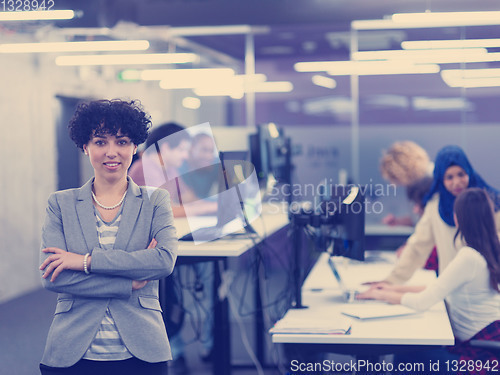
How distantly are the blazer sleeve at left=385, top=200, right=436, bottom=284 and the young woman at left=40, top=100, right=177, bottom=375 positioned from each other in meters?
1.47

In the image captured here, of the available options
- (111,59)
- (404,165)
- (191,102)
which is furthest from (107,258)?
(191,102)

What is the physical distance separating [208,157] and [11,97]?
114 inches

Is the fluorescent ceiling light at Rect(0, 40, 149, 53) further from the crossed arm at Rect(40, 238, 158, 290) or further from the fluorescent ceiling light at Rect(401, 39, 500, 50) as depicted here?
the crossed arm at Rect(40, 238, 158, 290)

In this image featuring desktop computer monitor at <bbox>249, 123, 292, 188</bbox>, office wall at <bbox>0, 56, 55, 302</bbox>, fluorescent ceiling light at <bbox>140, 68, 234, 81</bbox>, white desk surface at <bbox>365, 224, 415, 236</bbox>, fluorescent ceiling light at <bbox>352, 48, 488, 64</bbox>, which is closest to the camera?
desktop computer monitor at <bbox>249, 123, 292, 188</bbox>

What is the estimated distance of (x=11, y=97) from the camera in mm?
5895

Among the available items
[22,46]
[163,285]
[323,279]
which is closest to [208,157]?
[163,285]

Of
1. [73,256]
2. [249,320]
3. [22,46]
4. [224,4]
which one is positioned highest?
[224,4]

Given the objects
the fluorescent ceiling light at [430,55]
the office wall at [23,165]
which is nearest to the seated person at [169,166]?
the office wall at [23,165]

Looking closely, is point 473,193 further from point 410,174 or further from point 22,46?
point 22,46

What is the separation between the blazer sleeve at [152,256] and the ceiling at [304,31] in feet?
8.62

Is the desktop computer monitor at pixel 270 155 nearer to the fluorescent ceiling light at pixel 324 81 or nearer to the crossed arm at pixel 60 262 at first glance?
the crossed arm at pixel 60 262

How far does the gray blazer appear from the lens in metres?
1.75

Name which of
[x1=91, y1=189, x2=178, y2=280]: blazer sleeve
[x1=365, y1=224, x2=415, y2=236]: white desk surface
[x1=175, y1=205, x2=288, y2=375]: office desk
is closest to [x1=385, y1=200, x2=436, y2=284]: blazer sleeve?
[x1=175, y1=205, x2=288, y2=375]: office desk

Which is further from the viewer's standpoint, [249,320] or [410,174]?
[249,320]
